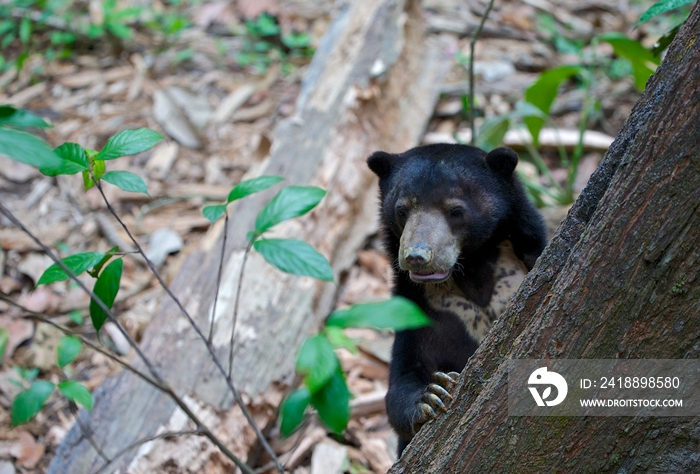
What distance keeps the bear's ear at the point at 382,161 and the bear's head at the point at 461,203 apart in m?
0.17

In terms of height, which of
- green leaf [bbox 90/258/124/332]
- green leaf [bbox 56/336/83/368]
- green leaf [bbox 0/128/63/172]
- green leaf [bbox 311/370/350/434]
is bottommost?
green leaf [bbox 56/336/83/368]

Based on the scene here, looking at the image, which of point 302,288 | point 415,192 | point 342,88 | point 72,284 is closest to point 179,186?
point 72,284

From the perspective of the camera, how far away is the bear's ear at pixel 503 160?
123 inches

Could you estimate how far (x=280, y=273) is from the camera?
456 centimetres

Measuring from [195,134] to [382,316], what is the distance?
6.02 meters

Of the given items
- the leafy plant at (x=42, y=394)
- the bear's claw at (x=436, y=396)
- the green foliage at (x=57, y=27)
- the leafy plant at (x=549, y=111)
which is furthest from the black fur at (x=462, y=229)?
the green foliage at (x=57, y=27)

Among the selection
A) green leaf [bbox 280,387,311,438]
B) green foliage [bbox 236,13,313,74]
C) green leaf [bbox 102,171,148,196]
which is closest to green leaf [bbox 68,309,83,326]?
green leaf [bbox 102,171,148,196]

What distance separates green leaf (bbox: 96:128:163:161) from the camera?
2.22 meters

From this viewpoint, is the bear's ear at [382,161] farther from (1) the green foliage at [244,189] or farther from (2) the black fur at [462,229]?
(1) the green foliage at [244,189]

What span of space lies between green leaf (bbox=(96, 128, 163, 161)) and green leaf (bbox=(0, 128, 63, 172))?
667mm

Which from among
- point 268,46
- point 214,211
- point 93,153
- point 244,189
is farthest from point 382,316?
point 268,46

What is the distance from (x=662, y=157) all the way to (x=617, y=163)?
0.21m

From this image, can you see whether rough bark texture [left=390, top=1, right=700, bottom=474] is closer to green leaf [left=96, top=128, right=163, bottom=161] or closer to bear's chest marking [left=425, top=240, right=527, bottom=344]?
bear's chest marking [left=425, top=240, right=527, bottom=344]

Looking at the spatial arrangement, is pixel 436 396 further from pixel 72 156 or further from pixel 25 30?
pixel 25 30
